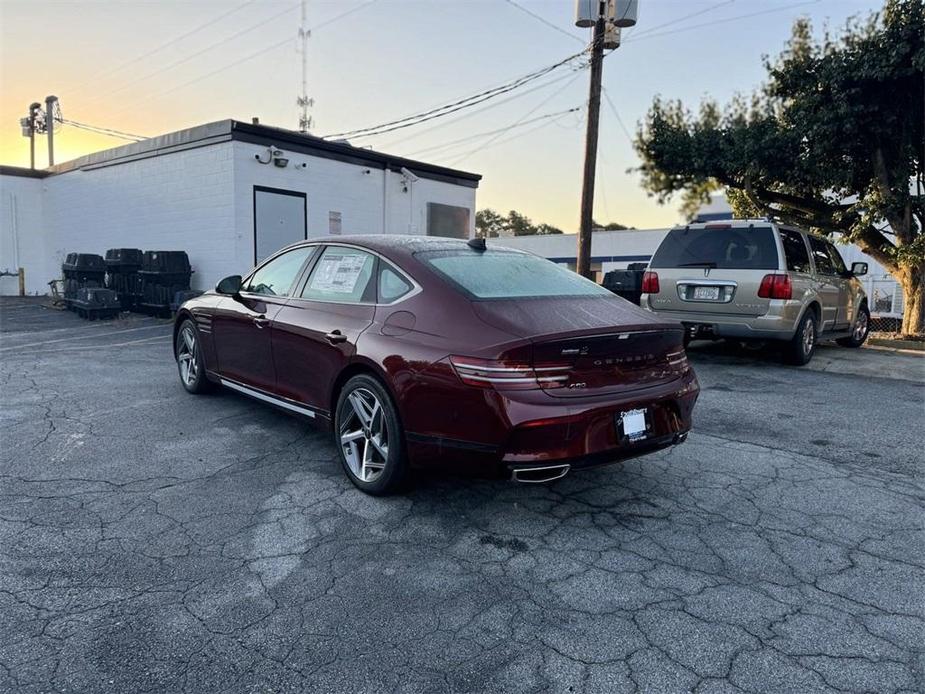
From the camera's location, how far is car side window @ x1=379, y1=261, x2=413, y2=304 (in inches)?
146

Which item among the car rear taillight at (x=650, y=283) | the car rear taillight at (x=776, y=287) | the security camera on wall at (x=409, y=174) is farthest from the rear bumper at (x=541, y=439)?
the security camera on wall at (x=409, y=174)

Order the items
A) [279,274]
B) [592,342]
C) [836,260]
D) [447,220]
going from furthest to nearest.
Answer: [447,220] → [836,260] → [279,274] → [592,342]

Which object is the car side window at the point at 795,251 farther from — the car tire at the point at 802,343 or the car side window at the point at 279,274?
the car side window at the point at 279,274

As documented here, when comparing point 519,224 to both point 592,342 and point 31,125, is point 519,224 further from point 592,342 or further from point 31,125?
point 592,342

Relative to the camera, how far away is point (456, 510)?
3.54 metres

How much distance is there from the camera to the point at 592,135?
39.9 ft

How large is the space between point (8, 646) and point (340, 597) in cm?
118

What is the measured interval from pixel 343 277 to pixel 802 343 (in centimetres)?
630

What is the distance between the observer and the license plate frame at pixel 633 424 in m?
3.25

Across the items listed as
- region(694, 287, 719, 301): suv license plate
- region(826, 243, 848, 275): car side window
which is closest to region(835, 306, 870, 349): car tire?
region(826, 243, 848, 275): car side window

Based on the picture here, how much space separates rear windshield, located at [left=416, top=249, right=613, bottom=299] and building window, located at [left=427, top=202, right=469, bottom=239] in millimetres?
13474

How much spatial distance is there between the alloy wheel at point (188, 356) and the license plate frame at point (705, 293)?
5.80 meters

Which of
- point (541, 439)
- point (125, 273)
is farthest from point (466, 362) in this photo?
point (125, 273)

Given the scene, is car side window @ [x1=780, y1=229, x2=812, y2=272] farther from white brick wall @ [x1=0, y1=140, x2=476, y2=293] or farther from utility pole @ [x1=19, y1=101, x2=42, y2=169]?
utility pole @ [x1=19, y1=101, x2=42, y2=169]
